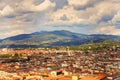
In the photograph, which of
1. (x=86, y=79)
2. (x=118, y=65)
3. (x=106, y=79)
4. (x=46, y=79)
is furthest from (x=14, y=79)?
(x=118, y=65)

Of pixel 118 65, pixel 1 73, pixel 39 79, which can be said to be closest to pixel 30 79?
pixel 39 79

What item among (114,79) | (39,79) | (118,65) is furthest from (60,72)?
(118,65)

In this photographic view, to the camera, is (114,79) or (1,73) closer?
(114,79)

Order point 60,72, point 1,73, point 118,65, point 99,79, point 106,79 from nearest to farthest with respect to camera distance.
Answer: point 99,79 → point 106,79 → point 60,72 → point 1,73 → point 118,65

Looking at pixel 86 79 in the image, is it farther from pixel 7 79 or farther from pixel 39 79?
pixel 7 79

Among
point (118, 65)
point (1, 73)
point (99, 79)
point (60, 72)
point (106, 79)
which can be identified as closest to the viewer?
point (99, 79)

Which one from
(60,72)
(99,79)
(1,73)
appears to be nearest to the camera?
(99,79)

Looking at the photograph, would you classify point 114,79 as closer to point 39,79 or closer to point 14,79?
point 39,79

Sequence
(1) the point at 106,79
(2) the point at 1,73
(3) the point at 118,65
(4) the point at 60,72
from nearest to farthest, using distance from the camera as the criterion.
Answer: (1) the point at 106,79, (4) the point at 60,72, (2) the point at 1,73, (3) the point at 118,65
